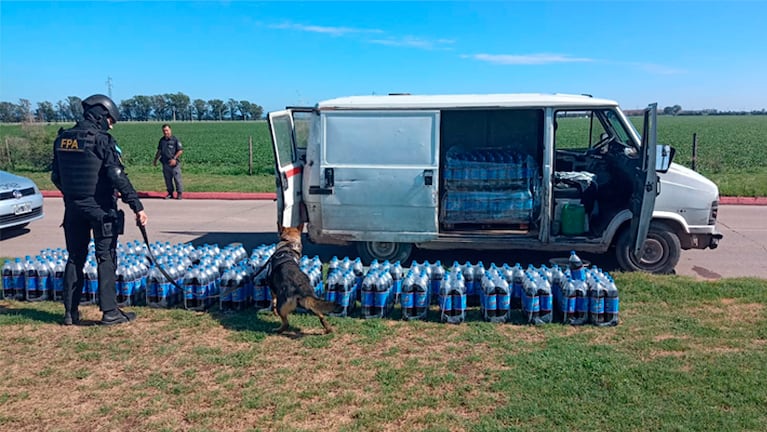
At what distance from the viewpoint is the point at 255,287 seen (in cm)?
637

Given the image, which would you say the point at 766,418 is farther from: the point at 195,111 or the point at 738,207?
the point at 195,111

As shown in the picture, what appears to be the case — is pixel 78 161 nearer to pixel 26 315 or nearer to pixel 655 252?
pixel 26 315

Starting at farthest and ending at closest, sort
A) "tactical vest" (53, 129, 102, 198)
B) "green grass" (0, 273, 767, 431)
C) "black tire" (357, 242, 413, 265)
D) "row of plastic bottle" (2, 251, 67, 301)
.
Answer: "black tire" (357, 242, 413, 265), "row of plastic bottle" (2, 251, 67, 301), "tactical vest" (53, 129, 102, 198), "green grass" (0, 273, 767, 431)

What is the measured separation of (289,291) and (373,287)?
94 centimetres

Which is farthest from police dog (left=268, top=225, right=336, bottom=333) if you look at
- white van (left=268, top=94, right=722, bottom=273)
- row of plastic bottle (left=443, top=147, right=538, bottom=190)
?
row of plastic bottle (left=443, top=147, right=538, bottom=190)

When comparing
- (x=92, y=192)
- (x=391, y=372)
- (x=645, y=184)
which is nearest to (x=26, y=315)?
(x=92, y=192)

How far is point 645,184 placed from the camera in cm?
698

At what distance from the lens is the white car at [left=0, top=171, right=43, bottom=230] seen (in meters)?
10.3

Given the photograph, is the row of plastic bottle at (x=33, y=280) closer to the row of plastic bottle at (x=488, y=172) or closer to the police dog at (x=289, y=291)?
the police dog at (x=289, y=291)

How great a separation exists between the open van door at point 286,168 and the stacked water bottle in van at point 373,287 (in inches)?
31.4

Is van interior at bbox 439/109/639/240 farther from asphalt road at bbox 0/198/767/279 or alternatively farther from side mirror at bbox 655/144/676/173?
asphalt road at bbox 0/198/767/279

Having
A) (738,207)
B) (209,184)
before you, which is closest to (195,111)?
(209,184)

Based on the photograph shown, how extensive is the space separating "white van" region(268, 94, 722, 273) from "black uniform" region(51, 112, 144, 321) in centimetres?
224

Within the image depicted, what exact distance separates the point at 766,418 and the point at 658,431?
31.5 inches
